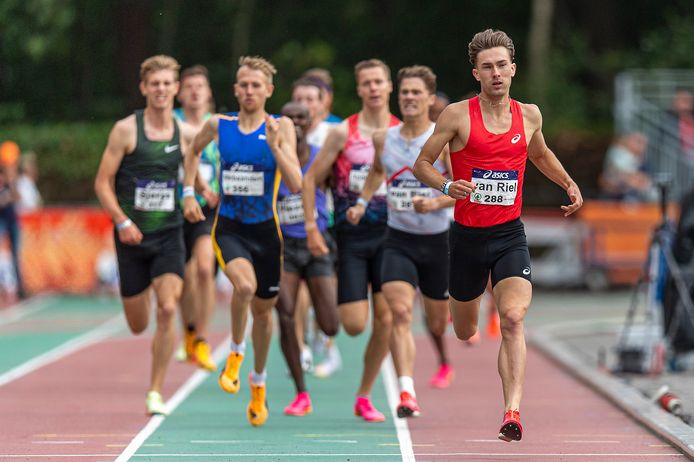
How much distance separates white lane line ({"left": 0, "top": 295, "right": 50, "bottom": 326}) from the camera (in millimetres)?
23600

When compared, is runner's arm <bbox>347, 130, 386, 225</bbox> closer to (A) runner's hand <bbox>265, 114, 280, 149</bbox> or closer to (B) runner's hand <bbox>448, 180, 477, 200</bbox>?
(A) runner's hand <bbox>265, 114, 280, 149</bbox>

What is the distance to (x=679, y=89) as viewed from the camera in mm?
30109

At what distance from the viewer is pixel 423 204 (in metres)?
11.3

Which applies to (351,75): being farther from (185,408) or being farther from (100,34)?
(185,408)

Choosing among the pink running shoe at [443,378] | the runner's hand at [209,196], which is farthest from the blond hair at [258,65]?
the pink running shoe at [443,378]

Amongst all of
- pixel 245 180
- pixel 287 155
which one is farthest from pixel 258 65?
pixel 245 180

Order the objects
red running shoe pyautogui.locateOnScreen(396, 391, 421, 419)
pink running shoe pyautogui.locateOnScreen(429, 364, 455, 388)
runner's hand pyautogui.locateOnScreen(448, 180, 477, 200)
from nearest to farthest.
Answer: runner's hand pyautogui.locateOnScreen(448, 180, 477, 200) < red running shoe pyautogui.locateOnScreen(396, 391, 421, 419) < pink running shoe pyautogui.locateOnScreen(429, 364, 455, 388)

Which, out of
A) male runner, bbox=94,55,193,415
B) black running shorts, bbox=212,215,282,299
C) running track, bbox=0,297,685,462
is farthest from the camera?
male runner, bbox=94,55,193,415

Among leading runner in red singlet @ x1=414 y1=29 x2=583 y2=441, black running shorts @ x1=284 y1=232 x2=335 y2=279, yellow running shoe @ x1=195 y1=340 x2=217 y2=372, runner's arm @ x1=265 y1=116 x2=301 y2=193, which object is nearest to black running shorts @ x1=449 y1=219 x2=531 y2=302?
leading runner in red singlet @ x1=414 y1=29 x2=583 y2=441

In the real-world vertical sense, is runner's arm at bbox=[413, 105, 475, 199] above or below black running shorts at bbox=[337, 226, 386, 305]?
above

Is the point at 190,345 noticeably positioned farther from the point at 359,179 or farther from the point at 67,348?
the point at 67,348

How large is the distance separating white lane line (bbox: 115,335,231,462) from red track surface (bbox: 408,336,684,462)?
1782mm

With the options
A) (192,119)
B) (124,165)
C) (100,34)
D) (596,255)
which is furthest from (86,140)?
(124,165)

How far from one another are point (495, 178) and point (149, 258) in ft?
11.0
